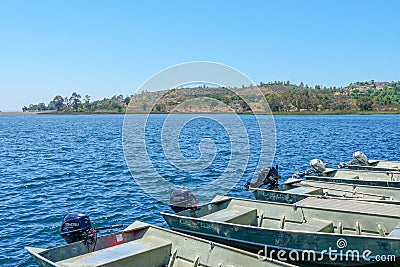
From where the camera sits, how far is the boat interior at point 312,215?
11664 millimetres

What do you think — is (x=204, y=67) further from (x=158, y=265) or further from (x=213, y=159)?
(x=213, y=159)

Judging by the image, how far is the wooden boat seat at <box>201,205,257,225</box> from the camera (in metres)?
12.9

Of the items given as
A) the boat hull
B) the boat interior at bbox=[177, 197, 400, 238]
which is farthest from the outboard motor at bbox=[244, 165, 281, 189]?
the boat hull

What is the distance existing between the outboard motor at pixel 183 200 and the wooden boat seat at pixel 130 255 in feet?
8.54

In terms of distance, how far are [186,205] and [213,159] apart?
23.8 meters

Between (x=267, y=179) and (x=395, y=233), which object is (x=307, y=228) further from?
(x=267, y=179)

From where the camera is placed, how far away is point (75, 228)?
10.9 m

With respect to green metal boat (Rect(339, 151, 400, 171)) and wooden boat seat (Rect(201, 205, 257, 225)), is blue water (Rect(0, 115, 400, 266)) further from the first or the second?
green metal boat (Rect(339, 151, 400, 171))

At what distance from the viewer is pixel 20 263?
12.9 metres

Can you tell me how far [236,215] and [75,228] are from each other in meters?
5.02

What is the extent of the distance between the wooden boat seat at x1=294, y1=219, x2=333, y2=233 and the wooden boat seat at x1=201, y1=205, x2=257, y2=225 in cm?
189

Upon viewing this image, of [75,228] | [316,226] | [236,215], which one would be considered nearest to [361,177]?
[316,226]

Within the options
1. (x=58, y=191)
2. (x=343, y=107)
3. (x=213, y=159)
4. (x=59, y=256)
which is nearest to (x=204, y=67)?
(x=59, y=256)

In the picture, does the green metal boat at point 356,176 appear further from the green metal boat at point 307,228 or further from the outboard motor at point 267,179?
the green metal boat at point 307,228
